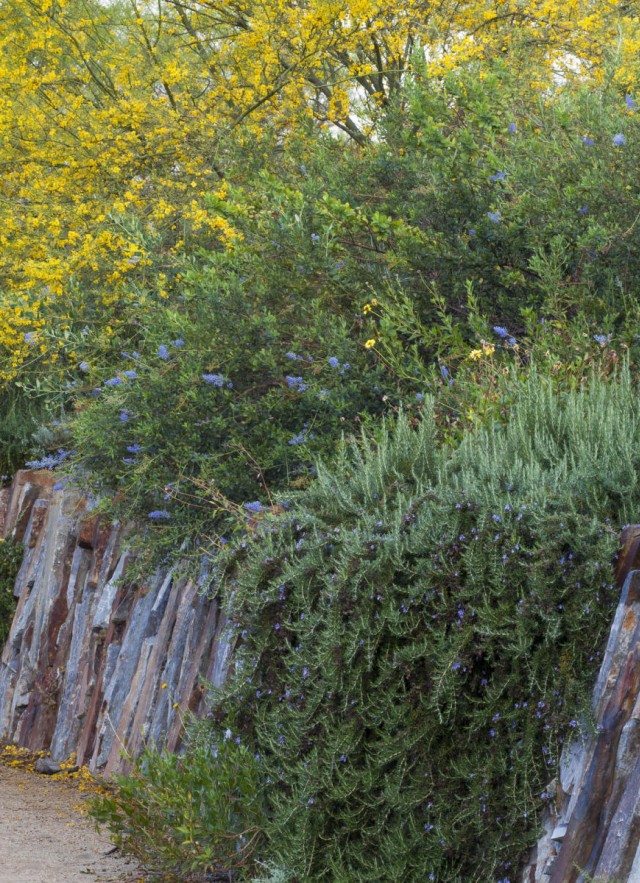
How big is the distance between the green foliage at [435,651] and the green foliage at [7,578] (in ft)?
20.5

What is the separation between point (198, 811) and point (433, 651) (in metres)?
1.40

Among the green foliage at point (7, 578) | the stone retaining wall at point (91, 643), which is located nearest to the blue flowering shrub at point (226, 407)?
the stone retaining wall at point (91, 643)

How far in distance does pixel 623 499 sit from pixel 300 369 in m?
3.29

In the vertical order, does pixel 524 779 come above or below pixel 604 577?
below

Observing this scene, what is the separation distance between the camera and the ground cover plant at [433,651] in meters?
4.06

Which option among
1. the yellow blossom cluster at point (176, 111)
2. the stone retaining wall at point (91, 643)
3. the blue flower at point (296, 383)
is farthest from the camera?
the yellow blossom cluster at point (176, 111)

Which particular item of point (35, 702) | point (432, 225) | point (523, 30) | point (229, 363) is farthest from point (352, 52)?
point (35, 702)

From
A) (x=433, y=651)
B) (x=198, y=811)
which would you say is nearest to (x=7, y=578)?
(x=198, y=811)

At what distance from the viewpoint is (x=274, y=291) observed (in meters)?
7.69

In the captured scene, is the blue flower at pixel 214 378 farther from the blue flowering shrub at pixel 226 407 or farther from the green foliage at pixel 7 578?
the green foliage at pixel 7 578

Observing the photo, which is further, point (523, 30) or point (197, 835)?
point (523, 30)

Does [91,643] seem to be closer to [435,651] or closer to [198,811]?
[198,811]

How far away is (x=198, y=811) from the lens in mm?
4891

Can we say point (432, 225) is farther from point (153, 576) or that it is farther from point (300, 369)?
point (153, 576)
